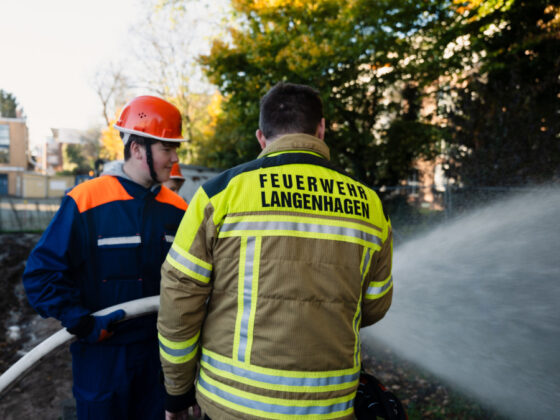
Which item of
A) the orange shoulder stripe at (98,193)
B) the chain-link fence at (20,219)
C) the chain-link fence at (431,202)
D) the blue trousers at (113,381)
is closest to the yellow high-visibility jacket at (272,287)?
the blue trousers at (113,381)

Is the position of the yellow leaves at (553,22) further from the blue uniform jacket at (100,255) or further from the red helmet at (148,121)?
the blue uniform jacket at (100,255)

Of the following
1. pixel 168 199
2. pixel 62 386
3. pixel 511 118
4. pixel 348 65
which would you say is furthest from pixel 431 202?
pixel 62 386

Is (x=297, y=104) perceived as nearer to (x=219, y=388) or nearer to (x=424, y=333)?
(x=219, y=388)

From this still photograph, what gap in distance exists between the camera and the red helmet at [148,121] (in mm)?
2352

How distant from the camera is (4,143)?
45344 millimetres

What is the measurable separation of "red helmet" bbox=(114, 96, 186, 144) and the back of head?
876 millimetres

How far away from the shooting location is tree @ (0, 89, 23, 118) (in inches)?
1884

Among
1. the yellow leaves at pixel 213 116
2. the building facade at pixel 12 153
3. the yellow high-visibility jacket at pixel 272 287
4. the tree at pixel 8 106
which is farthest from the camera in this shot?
the tree at pixel 8 106

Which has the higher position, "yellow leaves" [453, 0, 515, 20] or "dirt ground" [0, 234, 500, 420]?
"yellow leaves" [453, 0, 515, 20]

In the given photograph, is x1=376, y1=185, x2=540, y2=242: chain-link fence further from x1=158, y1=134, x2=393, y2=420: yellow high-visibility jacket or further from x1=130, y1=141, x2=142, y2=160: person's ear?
x1=158, y1=134, x2=393, y2=420: yellow high-visibility jacket

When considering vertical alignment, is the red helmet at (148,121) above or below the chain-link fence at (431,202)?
above

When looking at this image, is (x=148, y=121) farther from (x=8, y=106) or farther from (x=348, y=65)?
(x=8, y=106)

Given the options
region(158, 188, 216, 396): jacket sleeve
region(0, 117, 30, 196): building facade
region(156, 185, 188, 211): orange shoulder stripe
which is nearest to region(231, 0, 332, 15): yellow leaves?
region(156, 185, 188, 211): orange shoulder stripe

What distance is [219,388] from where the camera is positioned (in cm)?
152
